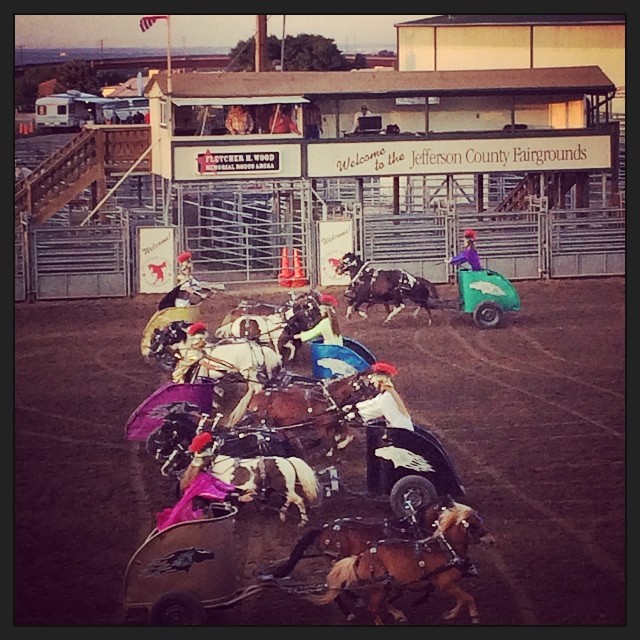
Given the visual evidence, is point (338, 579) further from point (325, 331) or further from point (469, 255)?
point (469, 255)

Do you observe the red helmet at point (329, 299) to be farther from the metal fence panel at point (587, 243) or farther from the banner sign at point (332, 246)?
the metal fence panel at point (587, 243)

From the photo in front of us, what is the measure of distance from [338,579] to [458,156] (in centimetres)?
242

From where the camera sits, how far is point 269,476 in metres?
11.1

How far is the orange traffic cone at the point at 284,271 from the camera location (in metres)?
11.9

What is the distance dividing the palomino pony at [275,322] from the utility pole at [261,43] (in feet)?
4.14

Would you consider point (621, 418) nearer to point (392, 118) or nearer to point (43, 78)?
point (392, 118)

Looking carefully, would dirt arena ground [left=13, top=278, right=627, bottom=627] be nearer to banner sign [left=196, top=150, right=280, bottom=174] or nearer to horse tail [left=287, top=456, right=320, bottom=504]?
horse tail [left=287, top=456, right=320, bottom=504]

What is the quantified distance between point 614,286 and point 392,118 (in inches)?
59.1

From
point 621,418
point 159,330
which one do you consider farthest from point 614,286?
point 159,330

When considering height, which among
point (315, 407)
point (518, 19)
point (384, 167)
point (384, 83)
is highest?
point (518, 19)

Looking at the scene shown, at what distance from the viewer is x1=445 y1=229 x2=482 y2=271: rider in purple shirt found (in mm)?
12008

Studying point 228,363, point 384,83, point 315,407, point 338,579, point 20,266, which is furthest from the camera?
point 384,83

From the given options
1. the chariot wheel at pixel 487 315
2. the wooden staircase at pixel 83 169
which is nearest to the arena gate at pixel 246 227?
the wooden staircase at pixel 83 169

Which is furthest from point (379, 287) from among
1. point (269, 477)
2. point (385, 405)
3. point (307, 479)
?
point (269, 477)
